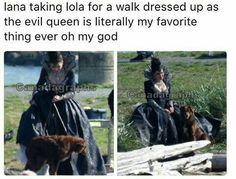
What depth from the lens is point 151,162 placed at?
8.56 metres

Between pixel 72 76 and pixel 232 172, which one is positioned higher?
pixel 72 76

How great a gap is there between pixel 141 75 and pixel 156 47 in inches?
10.6

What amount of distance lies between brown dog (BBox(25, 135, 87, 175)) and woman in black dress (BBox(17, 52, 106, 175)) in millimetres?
38

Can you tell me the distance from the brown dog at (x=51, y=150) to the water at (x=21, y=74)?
0.44 metres

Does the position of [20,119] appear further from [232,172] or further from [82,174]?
[232,172]

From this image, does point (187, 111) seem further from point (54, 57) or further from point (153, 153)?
point (54, 57)

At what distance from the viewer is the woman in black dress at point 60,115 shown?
8547mm

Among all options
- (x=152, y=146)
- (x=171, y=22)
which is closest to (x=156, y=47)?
(x=171, y=22)

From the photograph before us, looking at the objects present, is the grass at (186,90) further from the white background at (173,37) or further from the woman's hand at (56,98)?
the woman's hand at (56,98)

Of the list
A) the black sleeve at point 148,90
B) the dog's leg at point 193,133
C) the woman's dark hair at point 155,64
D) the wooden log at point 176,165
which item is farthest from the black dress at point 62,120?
the dog's leg at point 193,133

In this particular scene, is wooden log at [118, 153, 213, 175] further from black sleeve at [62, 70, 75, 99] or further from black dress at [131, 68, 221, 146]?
black sleeve at [62, 70, 75, 99]

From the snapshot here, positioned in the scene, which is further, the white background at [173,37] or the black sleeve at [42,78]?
the black sleeve at [42,78]

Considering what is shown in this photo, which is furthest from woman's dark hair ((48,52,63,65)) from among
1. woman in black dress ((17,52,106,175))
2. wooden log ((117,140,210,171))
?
wooden log ((117,140,210,171))

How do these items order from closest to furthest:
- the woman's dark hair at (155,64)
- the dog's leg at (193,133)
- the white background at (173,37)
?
1. the white background at (173,37)
2. the woman's dark hair at (155,64)
3. the dog's leg at (193,133)
